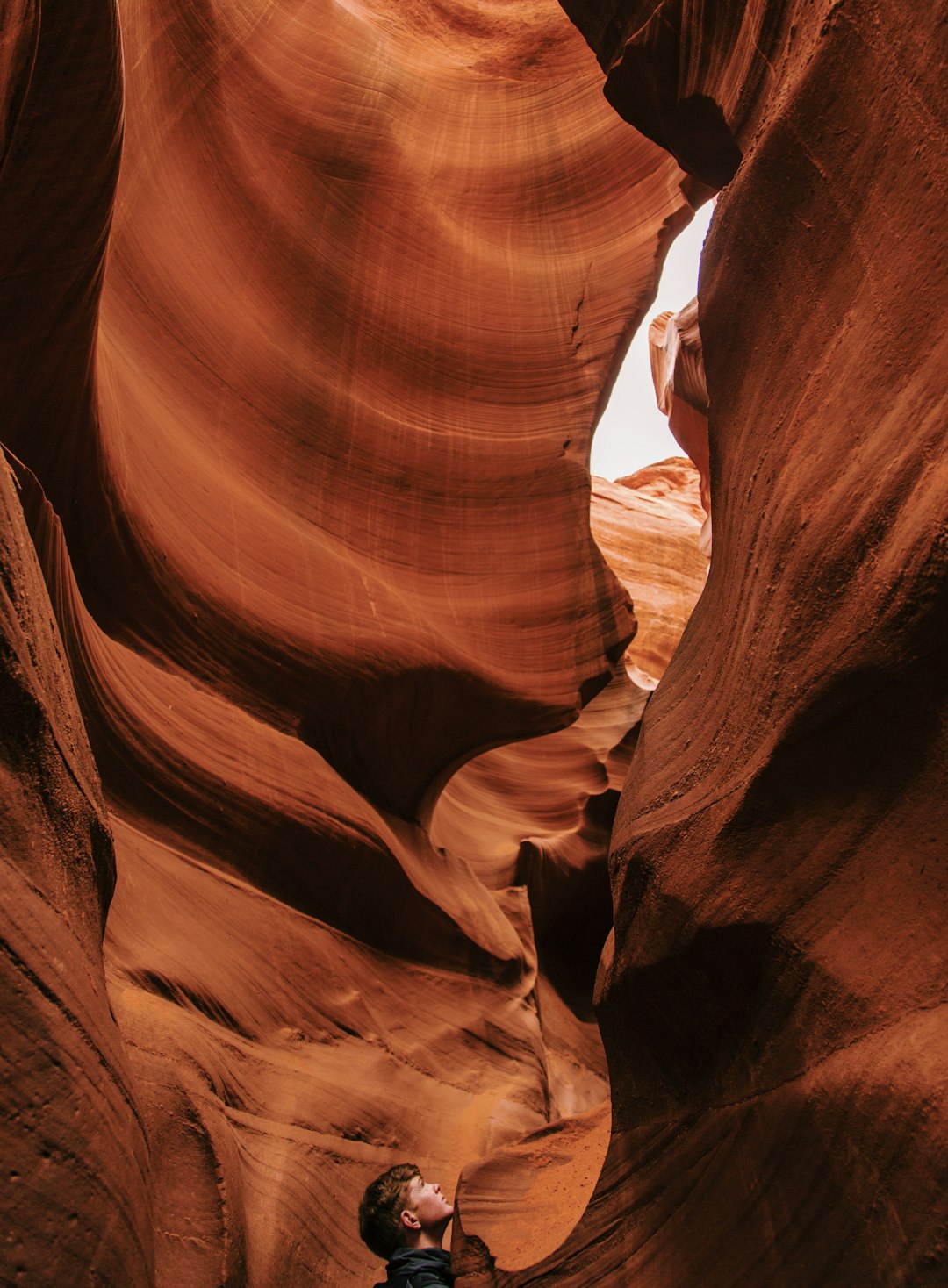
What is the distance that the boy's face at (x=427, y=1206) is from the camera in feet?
10.9

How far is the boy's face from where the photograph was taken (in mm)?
3314

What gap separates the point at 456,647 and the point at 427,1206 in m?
2.55

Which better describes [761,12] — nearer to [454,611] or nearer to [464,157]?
[454,611]

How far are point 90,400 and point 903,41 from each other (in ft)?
8.73

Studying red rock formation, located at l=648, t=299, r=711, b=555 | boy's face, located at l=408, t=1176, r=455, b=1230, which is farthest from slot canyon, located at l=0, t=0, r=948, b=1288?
red rock formation, located at l=648, t=299, r=711, b=555

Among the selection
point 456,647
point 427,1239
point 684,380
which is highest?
point 684,380

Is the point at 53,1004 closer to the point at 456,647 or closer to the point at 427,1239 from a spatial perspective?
the point at 427,1239

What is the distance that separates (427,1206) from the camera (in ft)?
10.9

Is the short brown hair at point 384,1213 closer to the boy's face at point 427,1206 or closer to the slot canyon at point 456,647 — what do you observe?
the boy's face at point 427,1206

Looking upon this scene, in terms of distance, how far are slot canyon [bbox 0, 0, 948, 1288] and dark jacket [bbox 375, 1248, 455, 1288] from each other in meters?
0.07

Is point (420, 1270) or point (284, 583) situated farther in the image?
point (284, 583)

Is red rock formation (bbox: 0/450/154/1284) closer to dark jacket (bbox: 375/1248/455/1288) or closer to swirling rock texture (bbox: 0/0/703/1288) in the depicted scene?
swirling rock texture (bbox: 0/0/703/1288)

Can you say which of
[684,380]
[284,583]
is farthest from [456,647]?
[684,380]

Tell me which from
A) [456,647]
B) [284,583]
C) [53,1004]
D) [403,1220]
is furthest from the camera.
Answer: [456,647]
